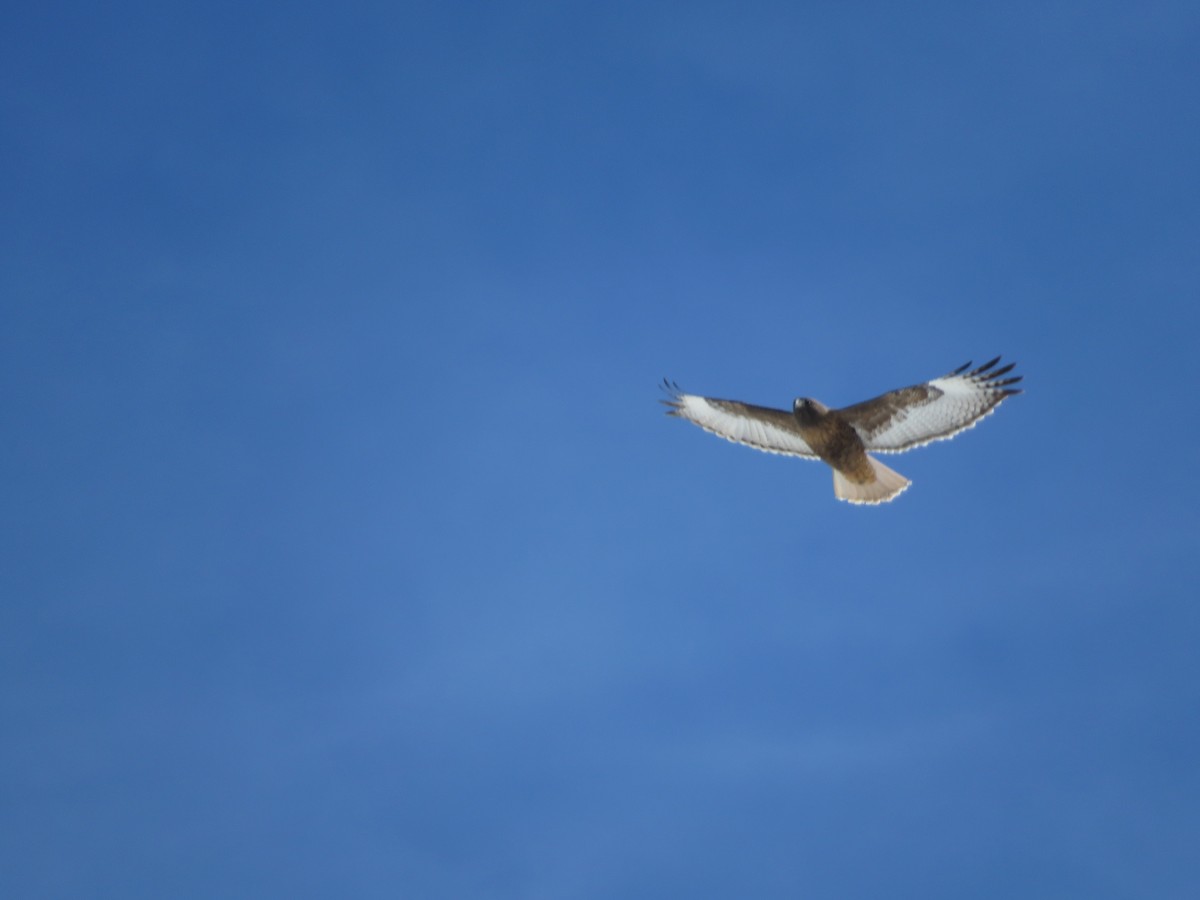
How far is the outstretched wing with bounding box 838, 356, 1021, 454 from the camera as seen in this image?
15273mm

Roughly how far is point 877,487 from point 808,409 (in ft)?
4.26

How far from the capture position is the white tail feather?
51.4 ft

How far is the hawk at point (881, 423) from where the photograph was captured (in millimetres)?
15273

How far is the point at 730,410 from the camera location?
16281 millimetres

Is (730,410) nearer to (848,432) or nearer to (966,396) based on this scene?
(848,432)

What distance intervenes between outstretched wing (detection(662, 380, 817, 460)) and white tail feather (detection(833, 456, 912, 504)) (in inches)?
19.7

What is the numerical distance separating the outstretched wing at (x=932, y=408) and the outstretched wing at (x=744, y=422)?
29.8 inches

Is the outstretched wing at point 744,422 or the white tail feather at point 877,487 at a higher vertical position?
the outstretched wing at point 744,422

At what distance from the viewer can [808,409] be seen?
15164 millimetres

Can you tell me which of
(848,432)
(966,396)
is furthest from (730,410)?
(966,396)

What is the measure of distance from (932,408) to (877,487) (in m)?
1.04

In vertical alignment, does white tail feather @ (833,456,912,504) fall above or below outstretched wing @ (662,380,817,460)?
below

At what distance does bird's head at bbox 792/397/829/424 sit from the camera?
49.7 ft

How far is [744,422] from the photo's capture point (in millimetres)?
16328
